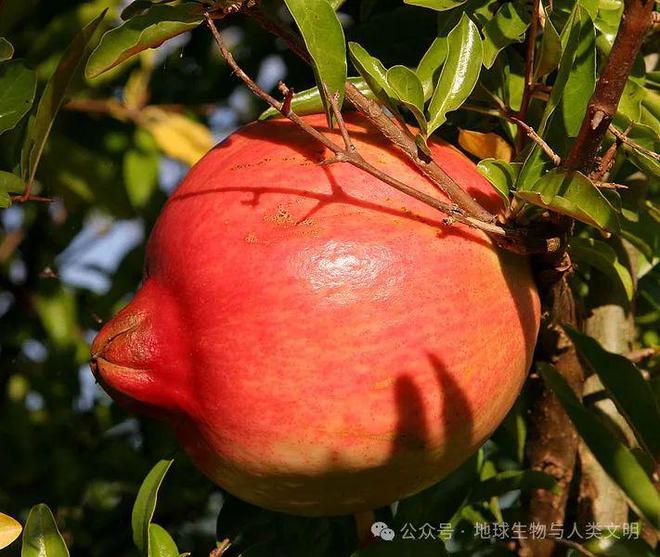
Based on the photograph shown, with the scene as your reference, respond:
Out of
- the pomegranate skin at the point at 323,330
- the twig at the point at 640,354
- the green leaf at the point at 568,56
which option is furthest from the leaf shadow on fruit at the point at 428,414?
the twig at the point at 640,354

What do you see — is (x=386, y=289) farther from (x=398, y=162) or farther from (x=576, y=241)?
(x=576, y=241)

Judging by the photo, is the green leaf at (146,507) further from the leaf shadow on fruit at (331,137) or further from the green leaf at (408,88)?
the green leaf at (408,88)

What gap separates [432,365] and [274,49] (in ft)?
2.75

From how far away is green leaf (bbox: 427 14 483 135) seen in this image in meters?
0.91

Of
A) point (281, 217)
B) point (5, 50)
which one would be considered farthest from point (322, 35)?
point (5, 50)

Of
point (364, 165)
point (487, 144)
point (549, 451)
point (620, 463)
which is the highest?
point (364, 165)

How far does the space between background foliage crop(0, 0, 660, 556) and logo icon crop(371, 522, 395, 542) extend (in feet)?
0.20

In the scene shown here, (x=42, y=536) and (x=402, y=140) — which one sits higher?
(x=402, y=140)

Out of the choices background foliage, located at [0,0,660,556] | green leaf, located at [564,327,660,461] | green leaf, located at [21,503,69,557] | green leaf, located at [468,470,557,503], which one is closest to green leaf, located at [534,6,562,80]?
background foliage, located at [0,0,660,556]

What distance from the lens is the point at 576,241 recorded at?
109 centimetres

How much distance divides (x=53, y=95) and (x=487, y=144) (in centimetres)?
46

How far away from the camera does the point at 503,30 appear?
958mm

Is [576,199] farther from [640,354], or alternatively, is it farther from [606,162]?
[640,354]

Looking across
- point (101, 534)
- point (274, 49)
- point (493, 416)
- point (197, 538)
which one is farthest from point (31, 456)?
point (493, 416)
